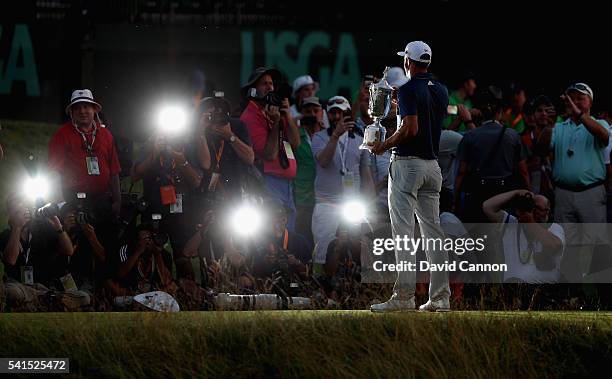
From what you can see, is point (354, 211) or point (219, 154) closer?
point (219, 154)

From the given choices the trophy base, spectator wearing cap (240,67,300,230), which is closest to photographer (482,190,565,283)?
spectator wearing cap (240,67,300,230)

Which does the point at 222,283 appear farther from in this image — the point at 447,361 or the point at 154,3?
the point at 154,3

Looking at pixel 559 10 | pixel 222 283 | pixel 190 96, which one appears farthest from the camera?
pixel 559 10

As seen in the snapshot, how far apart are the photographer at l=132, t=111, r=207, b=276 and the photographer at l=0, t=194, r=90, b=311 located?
910 mm

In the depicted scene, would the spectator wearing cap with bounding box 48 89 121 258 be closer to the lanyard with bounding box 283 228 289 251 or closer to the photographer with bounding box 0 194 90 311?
the photographer with bounding box 0 194 90 311

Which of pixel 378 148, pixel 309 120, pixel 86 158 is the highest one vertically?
pixel 309 120

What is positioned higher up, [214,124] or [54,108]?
[54,108]

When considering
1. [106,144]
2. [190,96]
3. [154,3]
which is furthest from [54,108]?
[106,144]

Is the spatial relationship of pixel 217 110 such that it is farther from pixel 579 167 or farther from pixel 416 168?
pixel 579 167

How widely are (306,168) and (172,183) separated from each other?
1.95 m

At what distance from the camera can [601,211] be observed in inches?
574

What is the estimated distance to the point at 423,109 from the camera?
11.6 m

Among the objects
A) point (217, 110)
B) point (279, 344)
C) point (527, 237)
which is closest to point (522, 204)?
point (527, 237)

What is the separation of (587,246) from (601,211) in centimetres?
41
